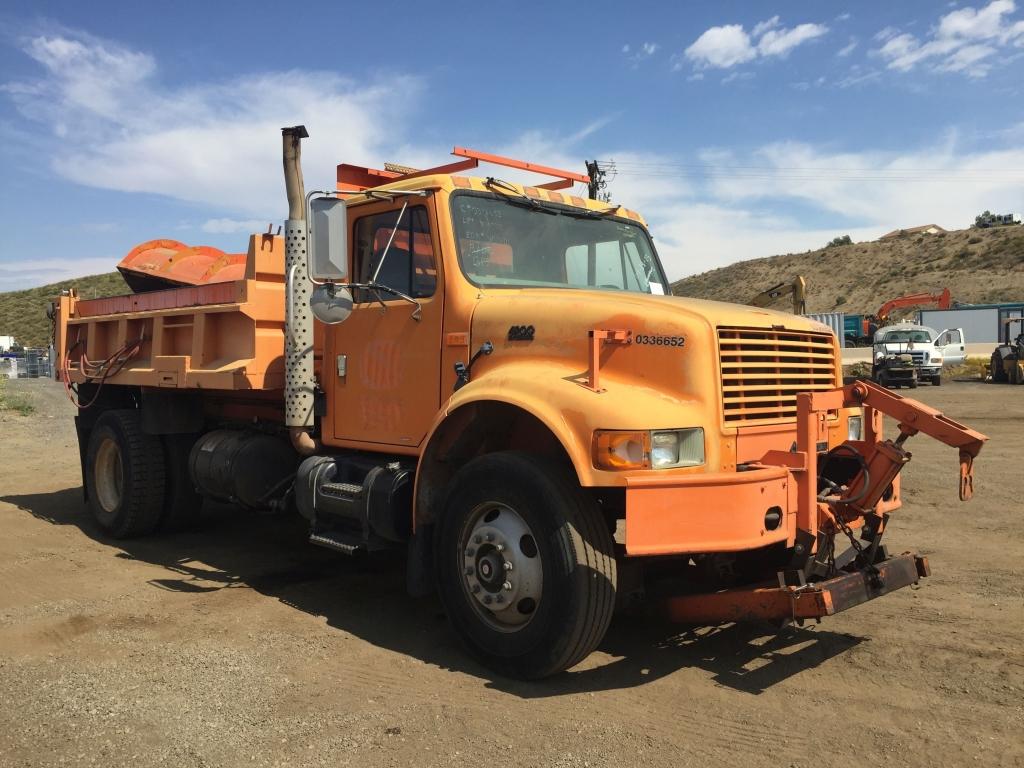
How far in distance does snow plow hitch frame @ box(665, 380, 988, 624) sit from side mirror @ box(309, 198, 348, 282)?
2.45 metres

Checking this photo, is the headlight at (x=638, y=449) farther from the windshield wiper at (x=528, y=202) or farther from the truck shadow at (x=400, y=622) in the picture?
the windshield wiper at (x=528, y=202)

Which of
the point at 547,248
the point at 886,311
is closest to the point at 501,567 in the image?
the point at 547,248

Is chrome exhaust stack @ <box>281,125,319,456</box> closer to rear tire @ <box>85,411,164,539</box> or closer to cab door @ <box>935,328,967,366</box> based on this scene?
rear tire @ <box>85,411,164,539</box>

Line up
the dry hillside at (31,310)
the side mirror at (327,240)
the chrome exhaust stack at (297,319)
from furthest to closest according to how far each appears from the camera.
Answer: the dry hillside at (31,310) → the chrome exhaust stack at (297,319) → the side mirror at (327,240)

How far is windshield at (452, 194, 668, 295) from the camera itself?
16.4 ft

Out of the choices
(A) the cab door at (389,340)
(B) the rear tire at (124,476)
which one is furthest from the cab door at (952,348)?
(A) the cab door at (389,340)

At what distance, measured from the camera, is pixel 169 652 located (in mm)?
4594

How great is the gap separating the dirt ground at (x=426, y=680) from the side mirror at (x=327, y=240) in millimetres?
2045

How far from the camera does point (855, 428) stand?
197 inches

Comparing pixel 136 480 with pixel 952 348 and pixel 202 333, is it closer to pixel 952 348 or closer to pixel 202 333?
pixel 202 333

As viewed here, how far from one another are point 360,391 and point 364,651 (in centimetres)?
163

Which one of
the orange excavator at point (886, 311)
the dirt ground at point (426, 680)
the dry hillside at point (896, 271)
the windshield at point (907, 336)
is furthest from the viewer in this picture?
the dry hillside at point (896, 271)

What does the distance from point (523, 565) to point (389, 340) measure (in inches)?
70.0

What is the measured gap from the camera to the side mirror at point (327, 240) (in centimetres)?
469
